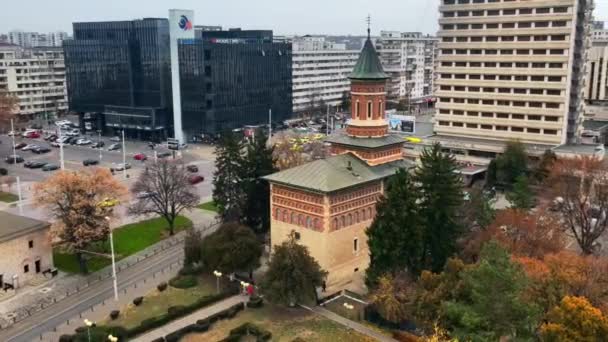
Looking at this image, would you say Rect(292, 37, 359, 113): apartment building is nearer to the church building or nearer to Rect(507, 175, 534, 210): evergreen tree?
the church building

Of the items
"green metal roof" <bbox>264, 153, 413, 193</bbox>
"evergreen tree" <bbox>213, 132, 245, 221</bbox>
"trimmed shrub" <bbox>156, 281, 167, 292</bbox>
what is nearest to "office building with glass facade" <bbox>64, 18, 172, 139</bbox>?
"evergreen tree" <bbox>213, 132, 245, 221</bbox>

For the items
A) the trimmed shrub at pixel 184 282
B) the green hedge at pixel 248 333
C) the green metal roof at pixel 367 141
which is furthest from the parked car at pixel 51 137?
the green hedge at pixel 248 333

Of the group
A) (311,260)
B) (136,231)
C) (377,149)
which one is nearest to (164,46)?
(136,231)

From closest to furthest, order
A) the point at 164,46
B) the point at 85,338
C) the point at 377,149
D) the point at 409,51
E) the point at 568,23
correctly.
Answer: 1. the point at 85,338
2. the point at 377,149
3. the point at 568,23
4. the point at 164,46
5. the point at 409,51

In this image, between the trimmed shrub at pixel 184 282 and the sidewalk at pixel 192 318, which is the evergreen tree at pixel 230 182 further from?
the sidewalk at pixel 192 318

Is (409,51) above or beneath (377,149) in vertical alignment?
above

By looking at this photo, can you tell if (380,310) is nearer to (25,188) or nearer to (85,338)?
(85,338)
